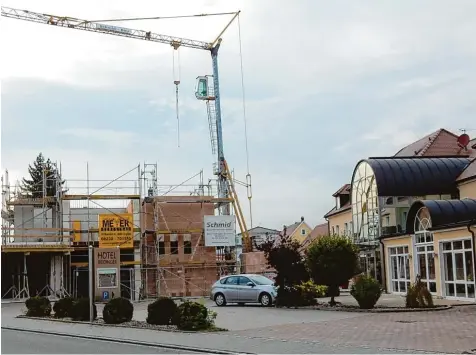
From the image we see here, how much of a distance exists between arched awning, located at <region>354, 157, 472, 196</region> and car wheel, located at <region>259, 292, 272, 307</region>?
12044mm

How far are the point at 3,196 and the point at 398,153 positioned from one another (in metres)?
28.3

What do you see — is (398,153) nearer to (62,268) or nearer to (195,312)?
(62,268)

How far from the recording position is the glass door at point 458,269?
2728 centimetres

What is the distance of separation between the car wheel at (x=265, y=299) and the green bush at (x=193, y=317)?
950cm

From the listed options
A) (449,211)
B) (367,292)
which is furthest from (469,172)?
(367,292)

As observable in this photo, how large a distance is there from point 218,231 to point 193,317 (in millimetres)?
23256

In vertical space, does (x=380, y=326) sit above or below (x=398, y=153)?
below

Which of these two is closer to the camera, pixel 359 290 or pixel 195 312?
pixel 195 312

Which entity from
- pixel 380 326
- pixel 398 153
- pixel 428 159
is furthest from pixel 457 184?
pixel 380 326

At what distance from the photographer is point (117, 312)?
71.6 ft

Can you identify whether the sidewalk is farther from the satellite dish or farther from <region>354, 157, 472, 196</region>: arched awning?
the satellite dish

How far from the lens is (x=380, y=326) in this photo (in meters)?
18.7

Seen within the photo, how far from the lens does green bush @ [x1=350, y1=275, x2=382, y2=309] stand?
24500mm

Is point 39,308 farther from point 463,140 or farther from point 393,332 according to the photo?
point 463,140
